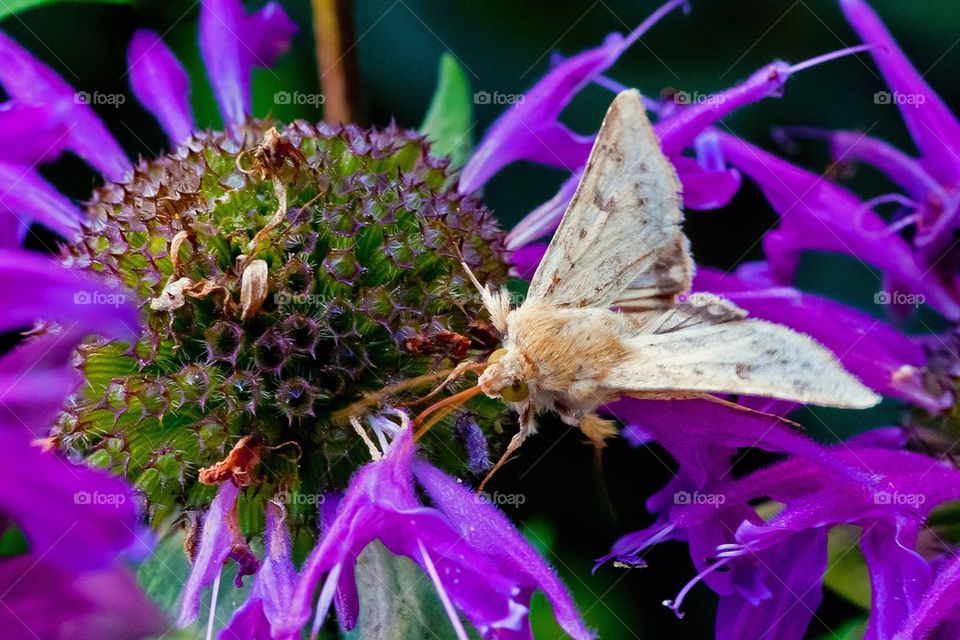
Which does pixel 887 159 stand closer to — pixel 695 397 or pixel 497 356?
pixel 695 397

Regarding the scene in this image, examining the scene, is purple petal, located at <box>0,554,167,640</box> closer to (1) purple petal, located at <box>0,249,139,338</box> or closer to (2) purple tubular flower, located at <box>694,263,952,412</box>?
(1) purple petal, located at <box>0,249,139,338</box>

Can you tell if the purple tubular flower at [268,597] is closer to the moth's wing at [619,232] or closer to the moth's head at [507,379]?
the moth's head at [507,379]

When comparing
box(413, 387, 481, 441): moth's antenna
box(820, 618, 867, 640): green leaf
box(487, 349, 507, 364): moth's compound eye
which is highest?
box(487, 349, 507, 364): moth's compound eye

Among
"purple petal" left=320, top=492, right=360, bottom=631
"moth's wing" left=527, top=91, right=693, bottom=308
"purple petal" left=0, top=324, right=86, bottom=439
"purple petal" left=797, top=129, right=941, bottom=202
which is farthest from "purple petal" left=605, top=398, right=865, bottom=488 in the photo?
"purple petal" left=0, top=324, right=86, bottom=439

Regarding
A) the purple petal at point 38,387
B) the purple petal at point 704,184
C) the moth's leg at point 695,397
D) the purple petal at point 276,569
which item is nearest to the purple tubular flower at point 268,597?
the purple petal at point 276,569

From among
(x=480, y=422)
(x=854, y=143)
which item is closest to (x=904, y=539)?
(x=480, y=422)

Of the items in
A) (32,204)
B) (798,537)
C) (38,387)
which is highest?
(32,204)

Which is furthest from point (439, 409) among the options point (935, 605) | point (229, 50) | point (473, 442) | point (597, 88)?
point (597, 88)
